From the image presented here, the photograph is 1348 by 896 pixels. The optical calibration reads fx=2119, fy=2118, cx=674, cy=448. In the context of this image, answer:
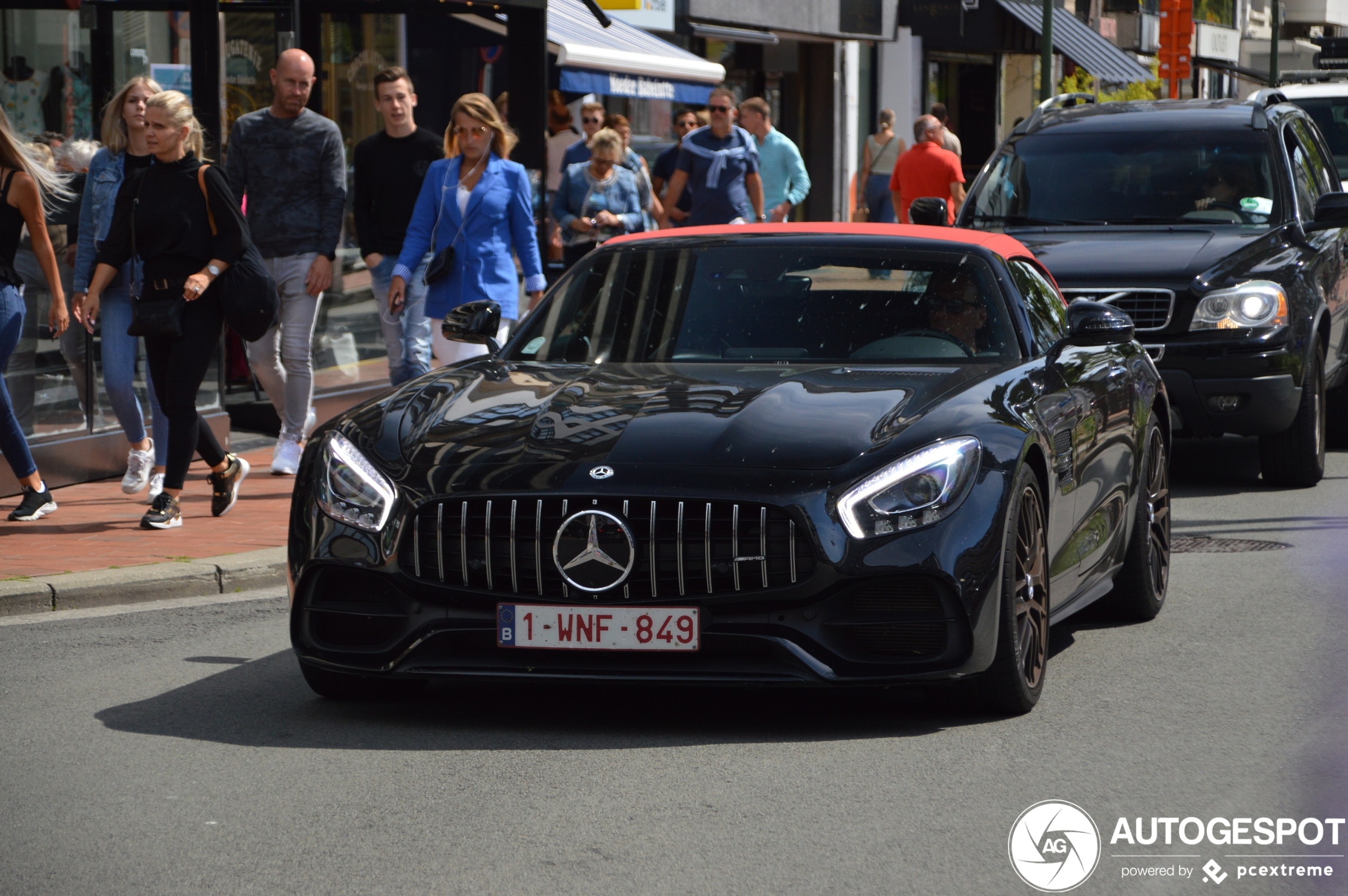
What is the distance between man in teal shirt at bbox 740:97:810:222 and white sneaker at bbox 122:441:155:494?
8362 mm

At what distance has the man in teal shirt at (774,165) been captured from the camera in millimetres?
17953

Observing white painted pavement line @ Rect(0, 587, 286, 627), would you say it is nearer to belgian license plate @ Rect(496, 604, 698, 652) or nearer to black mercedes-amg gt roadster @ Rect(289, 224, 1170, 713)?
black mercedes-amg gt roadster @ Rect(289, 224, 1170, 713)

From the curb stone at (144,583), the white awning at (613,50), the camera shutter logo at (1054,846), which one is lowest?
the curb stone at (144,583)

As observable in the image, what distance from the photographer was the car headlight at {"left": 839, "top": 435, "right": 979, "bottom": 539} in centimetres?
538

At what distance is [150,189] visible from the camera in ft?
30.5

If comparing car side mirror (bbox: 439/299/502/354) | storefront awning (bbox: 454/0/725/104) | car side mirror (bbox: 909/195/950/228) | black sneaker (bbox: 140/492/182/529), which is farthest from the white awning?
car side mirror (bbox: 439/299/502/354)

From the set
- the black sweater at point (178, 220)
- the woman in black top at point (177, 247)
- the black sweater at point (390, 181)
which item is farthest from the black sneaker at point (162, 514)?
the black sweater at point (390, 181)

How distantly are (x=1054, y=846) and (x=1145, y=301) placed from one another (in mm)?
6389

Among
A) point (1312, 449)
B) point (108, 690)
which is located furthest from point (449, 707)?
point (1312, 449)

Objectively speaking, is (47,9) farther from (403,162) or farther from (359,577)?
(359,577)

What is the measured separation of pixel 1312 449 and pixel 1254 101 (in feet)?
8.45

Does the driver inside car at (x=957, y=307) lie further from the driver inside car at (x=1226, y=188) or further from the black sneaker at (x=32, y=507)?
the driver inside car at (x=1226, y=188)

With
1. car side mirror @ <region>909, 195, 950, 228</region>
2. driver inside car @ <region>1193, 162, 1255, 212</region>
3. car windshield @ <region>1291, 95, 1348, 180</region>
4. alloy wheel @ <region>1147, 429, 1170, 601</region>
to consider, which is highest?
car windshield @ <region>1291, 95, 1348, 180</region>

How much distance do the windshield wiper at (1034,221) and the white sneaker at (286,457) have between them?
403 cm
